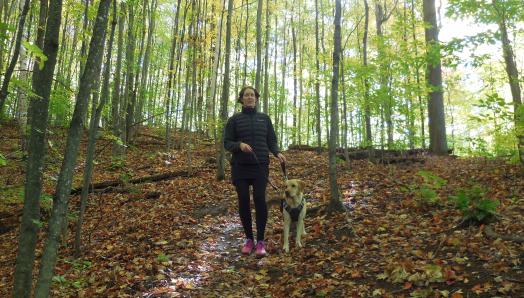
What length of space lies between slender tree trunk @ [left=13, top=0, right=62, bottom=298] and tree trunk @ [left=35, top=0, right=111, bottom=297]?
0.38m

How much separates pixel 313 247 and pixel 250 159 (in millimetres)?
1722

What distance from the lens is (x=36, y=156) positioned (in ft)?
11.2

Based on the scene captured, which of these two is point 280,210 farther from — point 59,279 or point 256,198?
point 59,279

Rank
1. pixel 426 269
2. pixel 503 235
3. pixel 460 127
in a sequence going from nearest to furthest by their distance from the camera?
pixel 426 269
pixel 503 235
pixel 460 127

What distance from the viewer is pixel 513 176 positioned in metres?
7.60

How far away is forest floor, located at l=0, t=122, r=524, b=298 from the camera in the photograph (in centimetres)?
416

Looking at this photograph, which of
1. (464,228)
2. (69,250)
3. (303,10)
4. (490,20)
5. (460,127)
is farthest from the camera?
(460,127)

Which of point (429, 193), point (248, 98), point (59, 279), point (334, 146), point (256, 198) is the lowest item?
point (59, 279)

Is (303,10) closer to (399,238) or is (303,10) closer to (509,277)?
(399,238)

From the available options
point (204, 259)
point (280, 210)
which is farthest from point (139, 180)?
point (204, 259)

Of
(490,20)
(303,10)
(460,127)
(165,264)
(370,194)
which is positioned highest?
(303,10)

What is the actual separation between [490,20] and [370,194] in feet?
13.8

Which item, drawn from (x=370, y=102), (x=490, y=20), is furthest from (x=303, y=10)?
(x=490, y=20)

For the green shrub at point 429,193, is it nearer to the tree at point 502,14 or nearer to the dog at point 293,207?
the tree at point 502,14
